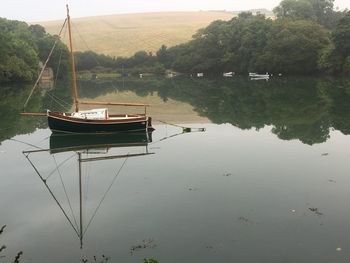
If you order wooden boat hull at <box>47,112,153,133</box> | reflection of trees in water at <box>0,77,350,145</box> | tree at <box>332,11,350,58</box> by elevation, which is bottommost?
reflection of trees in water at <box>0,77,350,145</box>

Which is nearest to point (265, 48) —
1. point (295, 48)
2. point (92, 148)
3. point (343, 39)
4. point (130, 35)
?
point (295, 48)

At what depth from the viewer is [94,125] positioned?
3139cm

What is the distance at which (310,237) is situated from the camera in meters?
14.0

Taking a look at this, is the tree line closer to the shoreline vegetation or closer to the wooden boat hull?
the shoreline vegetation

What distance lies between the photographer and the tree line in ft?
302

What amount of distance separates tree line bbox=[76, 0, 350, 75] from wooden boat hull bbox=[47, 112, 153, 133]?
215 feet

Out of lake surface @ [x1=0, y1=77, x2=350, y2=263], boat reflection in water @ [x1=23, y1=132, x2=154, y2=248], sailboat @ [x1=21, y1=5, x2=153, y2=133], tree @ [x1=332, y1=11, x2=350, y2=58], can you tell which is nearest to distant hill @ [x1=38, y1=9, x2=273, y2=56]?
tree @ [x1=332, y1=11, x2=350, y2=58]

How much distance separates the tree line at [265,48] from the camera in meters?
92.0

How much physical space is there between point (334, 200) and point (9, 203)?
43.9 ft

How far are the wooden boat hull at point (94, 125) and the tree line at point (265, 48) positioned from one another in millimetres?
65616

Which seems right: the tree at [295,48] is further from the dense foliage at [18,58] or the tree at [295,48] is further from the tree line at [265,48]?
the dense foliage at [18,58]

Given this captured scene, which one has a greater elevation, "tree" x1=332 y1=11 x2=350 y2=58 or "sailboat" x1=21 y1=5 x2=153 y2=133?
"tree" x1=332 y1=11 x2=350 y2=58

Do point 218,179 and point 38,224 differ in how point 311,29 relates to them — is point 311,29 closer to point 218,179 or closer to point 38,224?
point 218,179

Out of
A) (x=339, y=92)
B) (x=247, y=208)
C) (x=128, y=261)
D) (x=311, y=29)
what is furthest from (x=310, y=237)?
(x=311, y=29)
